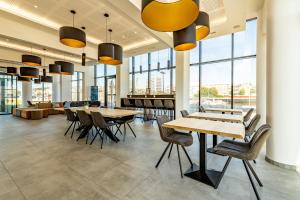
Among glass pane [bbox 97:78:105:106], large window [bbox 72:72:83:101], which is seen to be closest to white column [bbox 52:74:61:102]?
large window [bbox 72:72:83:101]

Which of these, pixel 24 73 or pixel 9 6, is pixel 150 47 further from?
pixel 24 73

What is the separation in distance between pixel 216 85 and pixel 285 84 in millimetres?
4225

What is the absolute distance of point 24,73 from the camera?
633cm

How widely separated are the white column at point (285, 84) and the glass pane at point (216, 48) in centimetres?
385

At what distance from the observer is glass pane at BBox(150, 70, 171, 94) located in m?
8.22

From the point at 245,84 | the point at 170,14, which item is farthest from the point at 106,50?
the point at 245,84

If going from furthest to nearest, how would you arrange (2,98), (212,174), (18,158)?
(2,98)
(18,158)
(212,174)

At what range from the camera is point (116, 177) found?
224 cm

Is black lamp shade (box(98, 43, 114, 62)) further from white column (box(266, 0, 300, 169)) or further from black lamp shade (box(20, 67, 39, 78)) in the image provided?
black lamp shade (box(20, 67, 39, 78))

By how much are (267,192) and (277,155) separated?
1.06 m

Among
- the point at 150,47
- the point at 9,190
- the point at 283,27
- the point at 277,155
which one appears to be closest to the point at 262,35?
the point at 283,27

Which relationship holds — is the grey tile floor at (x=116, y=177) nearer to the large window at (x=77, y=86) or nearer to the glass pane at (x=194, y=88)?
the glass pane at (x=194, y=88)

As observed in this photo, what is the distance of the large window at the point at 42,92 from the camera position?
516 inches

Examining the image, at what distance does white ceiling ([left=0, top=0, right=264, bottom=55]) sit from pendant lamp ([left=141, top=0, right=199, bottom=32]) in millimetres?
2195
